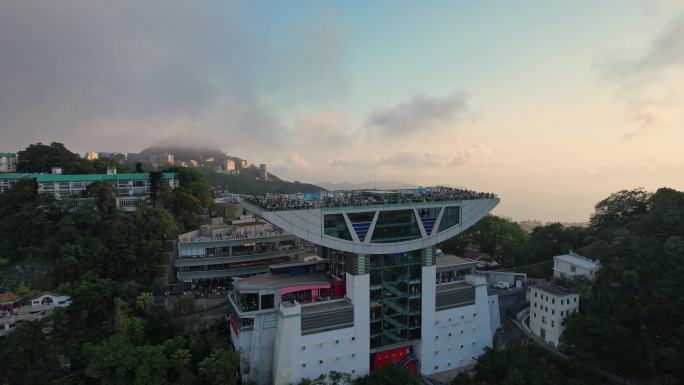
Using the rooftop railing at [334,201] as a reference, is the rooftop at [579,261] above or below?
below

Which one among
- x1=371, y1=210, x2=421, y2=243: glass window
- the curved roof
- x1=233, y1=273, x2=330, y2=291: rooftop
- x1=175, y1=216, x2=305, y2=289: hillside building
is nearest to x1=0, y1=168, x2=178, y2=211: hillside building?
x1=175, y1=216, x2=305, y2=289: hillside building

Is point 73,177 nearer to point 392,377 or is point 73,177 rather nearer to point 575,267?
point 392,377

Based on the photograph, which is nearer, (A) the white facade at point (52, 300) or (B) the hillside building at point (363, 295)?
(B) the hillside building at point (363, 295)

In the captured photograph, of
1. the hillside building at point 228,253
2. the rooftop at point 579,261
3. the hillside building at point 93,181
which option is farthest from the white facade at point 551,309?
the hillside building at point 93,181

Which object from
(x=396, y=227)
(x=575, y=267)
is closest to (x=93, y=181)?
(x=396, y=227)

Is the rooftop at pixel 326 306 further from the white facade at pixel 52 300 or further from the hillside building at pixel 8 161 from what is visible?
the hillside building at pixel 8 161

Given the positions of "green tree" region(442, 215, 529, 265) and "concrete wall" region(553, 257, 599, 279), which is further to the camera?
"green tree" region(442, 215, 529, 265)

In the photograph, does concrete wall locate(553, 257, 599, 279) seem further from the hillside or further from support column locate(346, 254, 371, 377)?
the hillside
